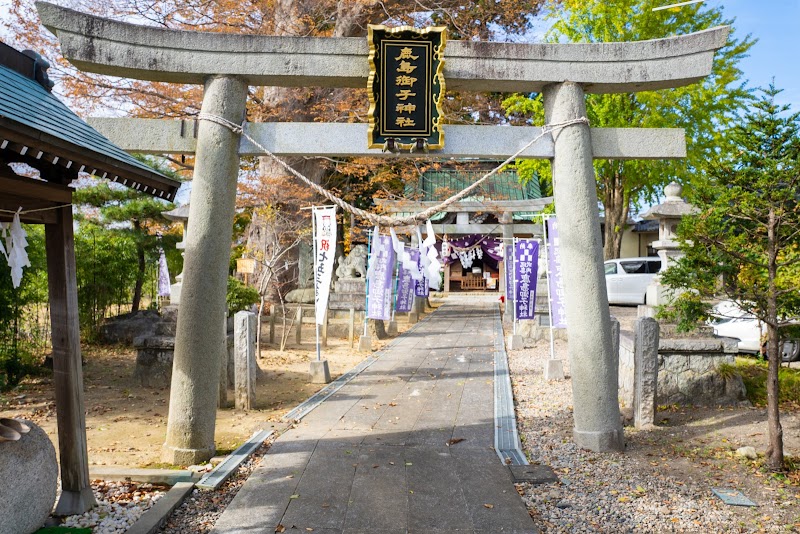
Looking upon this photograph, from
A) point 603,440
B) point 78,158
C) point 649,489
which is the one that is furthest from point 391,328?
point 78,158

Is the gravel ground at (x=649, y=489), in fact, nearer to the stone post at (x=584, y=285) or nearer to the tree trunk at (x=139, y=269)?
the stone post at (x=584, y=285)

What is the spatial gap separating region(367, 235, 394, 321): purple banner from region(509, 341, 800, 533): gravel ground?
6.63m

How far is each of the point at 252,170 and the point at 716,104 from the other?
1320 cm

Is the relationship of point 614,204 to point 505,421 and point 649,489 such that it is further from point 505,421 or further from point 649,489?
point 649,489

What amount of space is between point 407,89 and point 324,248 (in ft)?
14.8

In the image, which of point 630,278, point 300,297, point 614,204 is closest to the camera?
point 300,297

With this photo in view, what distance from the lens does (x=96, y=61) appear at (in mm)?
5512

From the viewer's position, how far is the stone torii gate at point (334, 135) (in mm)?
5625

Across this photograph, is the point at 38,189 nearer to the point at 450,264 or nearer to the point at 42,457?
the point at 42,457

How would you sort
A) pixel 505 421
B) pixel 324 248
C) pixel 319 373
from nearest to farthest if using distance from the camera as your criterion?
pixel 505 421 < pixel 319 373 < pixel 324 248

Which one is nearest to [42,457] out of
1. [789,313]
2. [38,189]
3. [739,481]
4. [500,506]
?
[38,189]

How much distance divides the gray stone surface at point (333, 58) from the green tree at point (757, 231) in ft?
3.32

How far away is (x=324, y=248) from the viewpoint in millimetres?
10016

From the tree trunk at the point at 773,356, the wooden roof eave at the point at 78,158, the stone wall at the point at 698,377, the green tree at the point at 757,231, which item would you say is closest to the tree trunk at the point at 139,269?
the wooden roof eave at the point at 78,158
